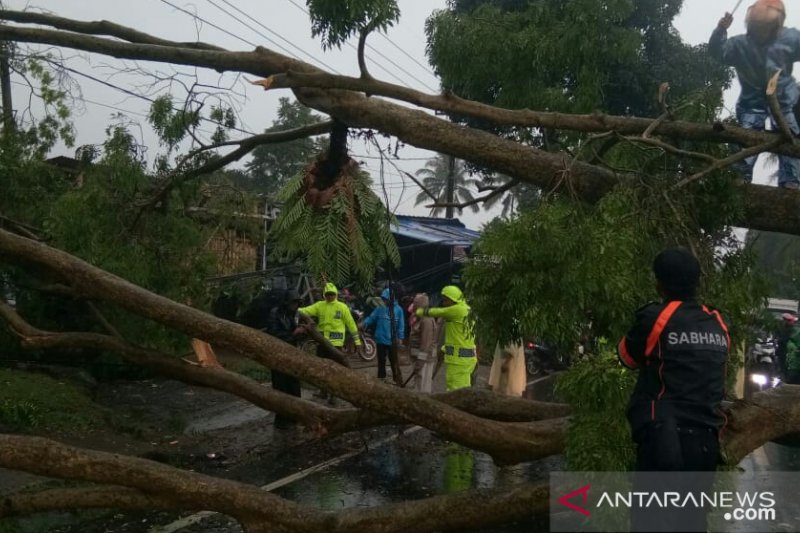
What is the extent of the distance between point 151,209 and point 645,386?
245 inches

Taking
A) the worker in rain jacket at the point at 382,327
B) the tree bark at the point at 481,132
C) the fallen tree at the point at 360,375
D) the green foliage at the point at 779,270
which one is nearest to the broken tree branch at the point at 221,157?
the fallen tree at the point at 360,375

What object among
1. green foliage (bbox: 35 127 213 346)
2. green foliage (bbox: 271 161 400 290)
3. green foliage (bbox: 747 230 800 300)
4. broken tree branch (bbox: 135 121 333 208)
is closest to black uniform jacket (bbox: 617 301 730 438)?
green foliage (bbox: 747 230 800 300)

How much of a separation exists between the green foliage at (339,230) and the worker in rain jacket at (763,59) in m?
2.86

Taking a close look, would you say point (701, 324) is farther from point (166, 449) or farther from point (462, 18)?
point (166, 449)

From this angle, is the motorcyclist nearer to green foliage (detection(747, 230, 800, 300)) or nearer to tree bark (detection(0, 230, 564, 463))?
green foliage (detection(747, 230, 800, 300))

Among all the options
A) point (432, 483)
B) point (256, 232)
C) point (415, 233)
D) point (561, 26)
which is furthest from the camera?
point (415, 233)

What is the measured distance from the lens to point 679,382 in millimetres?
3367

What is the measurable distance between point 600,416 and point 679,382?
19.8 inches

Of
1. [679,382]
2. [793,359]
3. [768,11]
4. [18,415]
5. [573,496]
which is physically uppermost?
[768,11]

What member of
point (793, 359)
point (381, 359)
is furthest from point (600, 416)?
point (381, 359)

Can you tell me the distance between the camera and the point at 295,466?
7.73 m

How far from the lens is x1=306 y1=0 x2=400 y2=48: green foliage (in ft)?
19.4

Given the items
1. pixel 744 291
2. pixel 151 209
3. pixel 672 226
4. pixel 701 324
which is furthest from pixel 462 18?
pixel 701 324

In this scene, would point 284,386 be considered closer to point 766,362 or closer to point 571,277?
point 571,277
